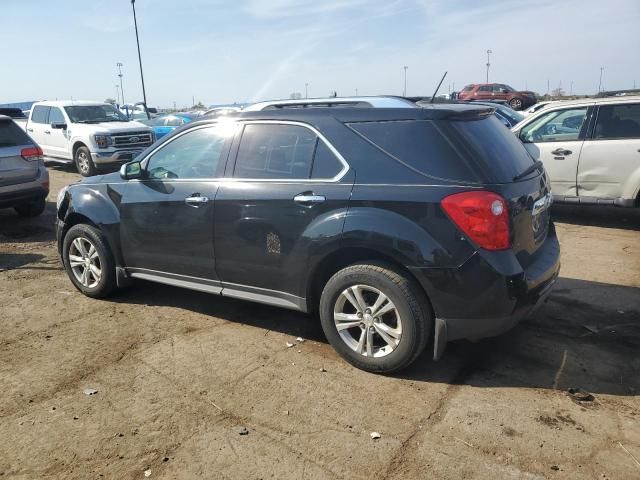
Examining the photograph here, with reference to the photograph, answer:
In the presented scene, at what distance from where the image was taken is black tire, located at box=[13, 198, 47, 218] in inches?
356

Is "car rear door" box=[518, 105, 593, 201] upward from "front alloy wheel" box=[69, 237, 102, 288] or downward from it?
upward

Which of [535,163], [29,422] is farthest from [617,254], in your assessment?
[29,422]

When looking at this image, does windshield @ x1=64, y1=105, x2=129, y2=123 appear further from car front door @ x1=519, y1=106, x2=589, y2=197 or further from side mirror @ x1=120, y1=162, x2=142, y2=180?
car front door @ x1=519, y1=106, x2=589, y2=197

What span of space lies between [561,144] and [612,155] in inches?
28.3

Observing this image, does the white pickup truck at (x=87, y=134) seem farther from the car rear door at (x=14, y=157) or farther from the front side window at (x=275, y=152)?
the front side window at (x=275, y=152)

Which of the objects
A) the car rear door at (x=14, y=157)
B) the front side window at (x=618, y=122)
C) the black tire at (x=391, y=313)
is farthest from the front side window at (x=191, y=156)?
the front side window at (x=618, y=122)

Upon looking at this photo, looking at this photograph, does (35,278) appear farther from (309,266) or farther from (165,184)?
(309,266)

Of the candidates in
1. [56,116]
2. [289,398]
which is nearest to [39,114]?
[56,116]

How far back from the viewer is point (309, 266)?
3840 mm

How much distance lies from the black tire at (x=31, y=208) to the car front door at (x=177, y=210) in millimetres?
5051

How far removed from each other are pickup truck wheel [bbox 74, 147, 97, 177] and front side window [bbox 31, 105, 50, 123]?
7.08ft

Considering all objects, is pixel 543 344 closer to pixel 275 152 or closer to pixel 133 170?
pixel 275 152

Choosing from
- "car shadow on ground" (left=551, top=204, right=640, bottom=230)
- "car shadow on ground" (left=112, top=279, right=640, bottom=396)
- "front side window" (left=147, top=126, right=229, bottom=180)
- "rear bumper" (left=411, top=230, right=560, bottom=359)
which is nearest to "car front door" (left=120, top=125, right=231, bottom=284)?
"front side window" (left=147, top=126, right=229, bottom=180)

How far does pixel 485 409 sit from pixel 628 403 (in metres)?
0.87
